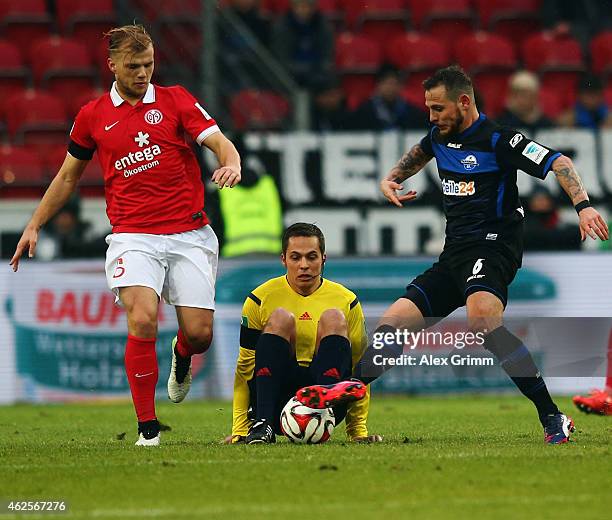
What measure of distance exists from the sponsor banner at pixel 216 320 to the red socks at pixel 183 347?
4.66 meters

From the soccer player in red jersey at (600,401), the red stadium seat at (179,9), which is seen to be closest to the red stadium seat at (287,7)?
the red stadium seat at (179,9)

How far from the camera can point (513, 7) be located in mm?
18609

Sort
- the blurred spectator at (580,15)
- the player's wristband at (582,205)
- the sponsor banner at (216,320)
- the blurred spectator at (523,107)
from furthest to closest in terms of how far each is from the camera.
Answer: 1. the blurred spectator at (580,15)
2. the blurred spectator at (523,107)
3. the sponsor banner at (216,320)
4. the player's wristband at (582,205)

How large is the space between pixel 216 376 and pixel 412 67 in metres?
5.97

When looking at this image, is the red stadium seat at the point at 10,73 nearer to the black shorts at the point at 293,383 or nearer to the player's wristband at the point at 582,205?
the black shorts at the point at 293,383

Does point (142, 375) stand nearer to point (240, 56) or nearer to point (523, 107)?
point (523, 107)

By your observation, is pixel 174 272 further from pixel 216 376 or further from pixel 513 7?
pixel 513 7

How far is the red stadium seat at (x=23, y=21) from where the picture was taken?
1717cm

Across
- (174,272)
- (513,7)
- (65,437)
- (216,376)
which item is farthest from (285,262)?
(513,7)

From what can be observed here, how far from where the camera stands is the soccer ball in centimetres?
725

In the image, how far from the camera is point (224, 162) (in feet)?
24.3

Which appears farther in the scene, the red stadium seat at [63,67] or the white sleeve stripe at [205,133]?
the red stadium seat at [63,67]

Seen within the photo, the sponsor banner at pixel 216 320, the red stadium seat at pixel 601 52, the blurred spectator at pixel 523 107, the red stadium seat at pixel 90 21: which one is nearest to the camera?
the sponsor banner at pixel 216 320

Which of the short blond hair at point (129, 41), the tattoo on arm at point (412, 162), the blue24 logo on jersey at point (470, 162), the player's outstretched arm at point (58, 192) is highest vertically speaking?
the short blond hair at point (129, 41)
